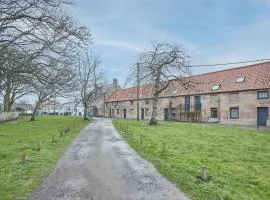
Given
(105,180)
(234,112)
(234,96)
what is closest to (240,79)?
(234,96)

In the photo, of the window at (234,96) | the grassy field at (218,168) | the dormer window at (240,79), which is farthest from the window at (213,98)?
the grassy field at (218,168)

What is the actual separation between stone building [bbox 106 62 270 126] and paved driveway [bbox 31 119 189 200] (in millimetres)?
28359

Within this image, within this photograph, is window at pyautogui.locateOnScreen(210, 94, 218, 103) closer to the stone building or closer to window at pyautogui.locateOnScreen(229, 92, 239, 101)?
the stone building

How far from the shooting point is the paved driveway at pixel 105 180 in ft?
30.3

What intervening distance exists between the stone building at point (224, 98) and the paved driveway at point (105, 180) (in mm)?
28359

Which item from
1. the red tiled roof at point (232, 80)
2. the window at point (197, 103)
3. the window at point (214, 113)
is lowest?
the window at point (214, 113)

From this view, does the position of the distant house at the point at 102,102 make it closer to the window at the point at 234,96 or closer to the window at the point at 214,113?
the window at the point at 214,113

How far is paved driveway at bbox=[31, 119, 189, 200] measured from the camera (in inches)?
363

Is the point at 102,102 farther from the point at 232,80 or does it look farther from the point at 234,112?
the point at 234,112

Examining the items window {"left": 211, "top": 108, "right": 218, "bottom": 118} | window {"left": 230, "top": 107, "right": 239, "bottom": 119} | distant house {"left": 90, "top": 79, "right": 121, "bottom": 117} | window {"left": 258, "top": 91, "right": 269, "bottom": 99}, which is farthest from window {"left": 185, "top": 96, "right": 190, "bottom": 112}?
distant house {"left": 90, "top": 79, "right": 121, "bottom": 117}

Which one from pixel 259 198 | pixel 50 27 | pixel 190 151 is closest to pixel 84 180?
pixel 259 198

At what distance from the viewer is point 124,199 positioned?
8.84 meters

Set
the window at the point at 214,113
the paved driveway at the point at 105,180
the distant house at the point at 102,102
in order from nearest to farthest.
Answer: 1. the paved driveway at the point at 105,180
2. the window at the point at 214,113
3. the distant house at the point at 102,102

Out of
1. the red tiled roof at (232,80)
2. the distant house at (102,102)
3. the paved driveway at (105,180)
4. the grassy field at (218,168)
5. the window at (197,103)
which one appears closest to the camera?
the paved driveway at (105,180)
